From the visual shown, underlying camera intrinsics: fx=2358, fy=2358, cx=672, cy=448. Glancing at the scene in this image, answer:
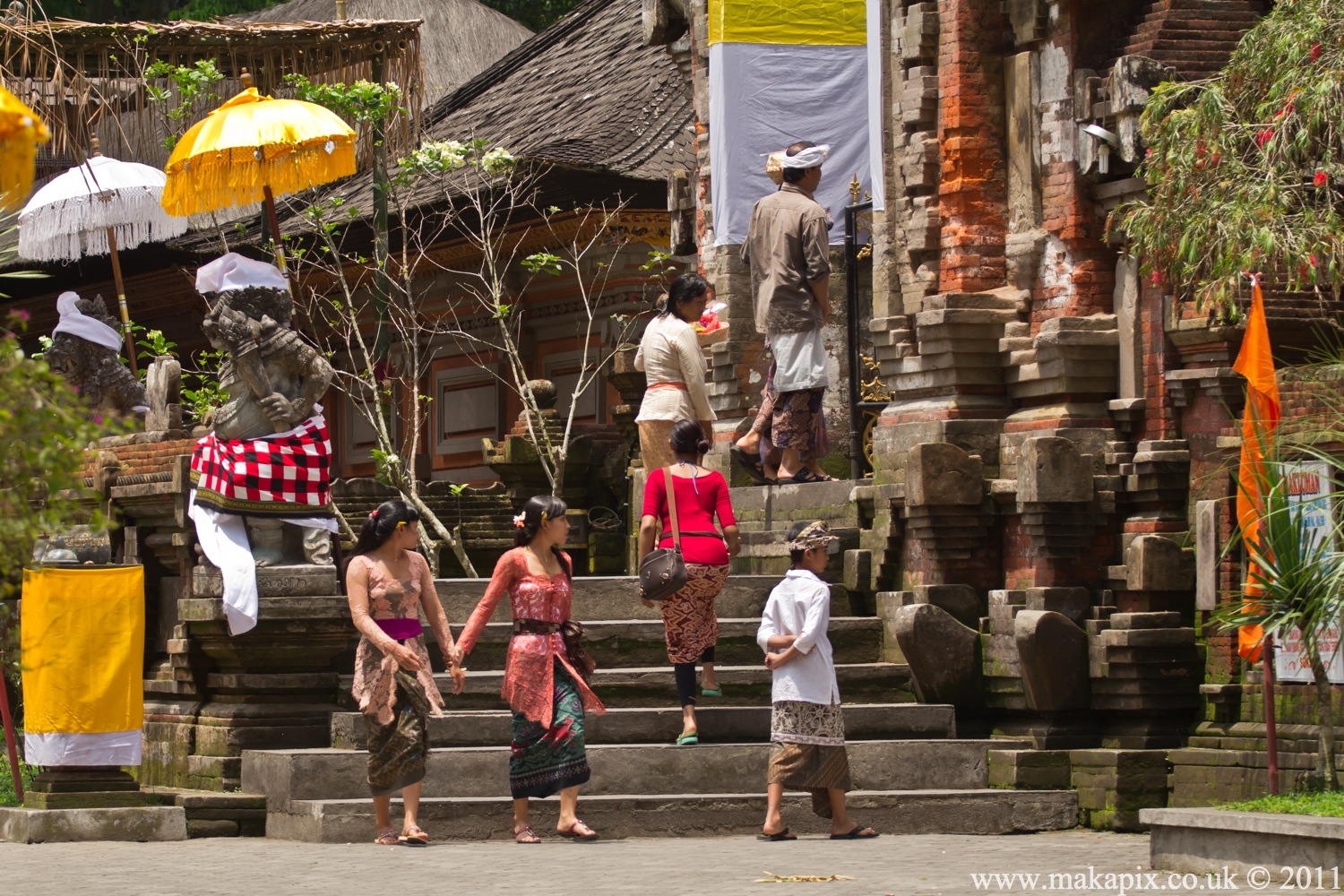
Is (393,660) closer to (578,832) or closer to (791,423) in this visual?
(578,832)

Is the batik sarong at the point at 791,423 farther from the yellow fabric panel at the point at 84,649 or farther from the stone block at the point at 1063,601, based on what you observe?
the yellow fabric panel at the point at 84,649

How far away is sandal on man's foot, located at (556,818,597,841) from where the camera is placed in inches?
421

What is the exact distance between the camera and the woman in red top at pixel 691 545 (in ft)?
37.8

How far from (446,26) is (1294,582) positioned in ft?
66.7

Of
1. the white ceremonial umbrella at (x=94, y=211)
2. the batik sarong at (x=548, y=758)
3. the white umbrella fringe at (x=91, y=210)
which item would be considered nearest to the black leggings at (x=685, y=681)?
the batik sarong at (x=548, y=758)

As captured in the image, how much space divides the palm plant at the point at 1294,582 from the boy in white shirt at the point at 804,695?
1.78 m

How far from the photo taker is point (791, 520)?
561 inches

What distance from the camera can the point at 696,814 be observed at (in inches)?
441

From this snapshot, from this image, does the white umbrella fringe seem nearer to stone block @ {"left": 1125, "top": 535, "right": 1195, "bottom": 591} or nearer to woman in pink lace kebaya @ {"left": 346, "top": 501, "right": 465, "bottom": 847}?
woman in pink lace kebaya @ {"left": 346, "top": 501, "right": 465, "bottom": 847}

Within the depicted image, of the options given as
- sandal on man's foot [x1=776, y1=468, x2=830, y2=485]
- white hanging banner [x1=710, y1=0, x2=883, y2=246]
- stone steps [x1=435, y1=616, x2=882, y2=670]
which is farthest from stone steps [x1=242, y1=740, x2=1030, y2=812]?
white hanging banner [x1=710, y1=0, x2=883, y2=246]

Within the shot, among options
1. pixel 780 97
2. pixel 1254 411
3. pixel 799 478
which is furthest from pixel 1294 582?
pixel 780 97

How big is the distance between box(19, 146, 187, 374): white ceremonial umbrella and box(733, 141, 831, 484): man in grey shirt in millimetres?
4800

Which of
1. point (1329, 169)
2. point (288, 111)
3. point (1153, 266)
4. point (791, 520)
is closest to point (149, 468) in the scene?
point (288, 111)

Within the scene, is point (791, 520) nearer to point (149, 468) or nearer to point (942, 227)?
point (942, 227)
